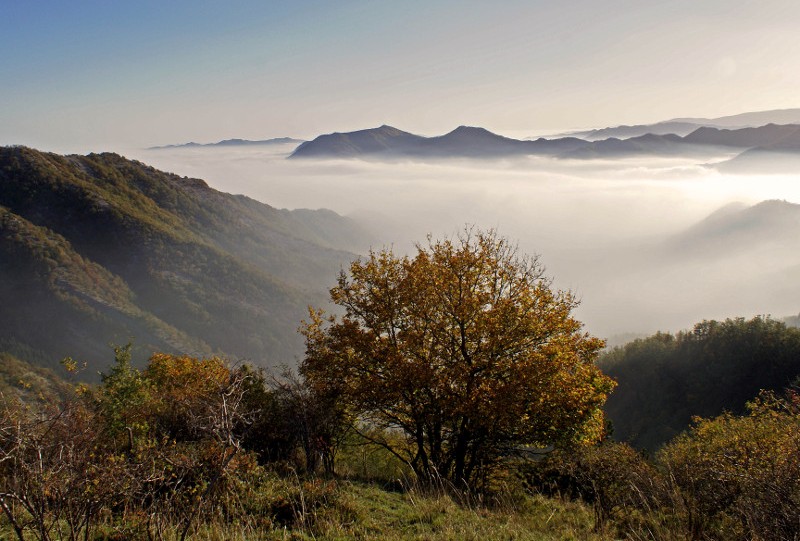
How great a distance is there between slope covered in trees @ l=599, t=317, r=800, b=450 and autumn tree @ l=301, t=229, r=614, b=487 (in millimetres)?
75498

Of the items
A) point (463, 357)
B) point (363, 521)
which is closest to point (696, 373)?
point (463, 357)

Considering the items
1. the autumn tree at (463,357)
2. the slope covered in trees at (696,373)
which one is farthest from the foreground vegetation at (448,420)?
the slope covered in trees at (696,373)

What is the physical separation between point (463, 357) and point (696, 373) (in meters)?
98.0

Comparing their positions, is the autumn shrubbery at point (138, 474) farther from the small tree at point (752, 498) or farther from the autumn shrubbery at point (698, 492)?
the small tree at point (752, 498)

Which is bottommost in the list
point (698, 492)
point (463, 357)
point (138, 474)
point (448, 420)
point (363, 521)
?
point (448, 420)

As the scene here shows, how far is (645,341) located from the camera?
11112 centimetres

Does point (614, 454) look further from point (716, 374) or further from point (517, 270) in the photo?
point (716, 374)

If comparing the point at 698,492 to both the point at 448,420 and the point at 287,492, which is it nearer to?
the point at 448,420

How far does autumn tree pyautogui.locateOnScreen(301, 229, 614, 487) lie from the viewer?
1502 centimetres

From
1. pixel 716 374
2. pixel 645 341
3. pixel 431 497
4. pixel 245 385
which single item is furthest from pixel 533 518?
pixel 645 341

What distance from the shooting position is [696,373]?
9506 centimetres

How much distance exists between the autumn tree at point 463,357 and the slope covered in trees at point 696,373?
7550 cm

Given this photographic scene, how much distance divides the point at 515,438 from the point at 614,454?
330 centimetres

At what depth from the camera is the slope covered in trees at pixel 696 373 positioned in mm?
85312
